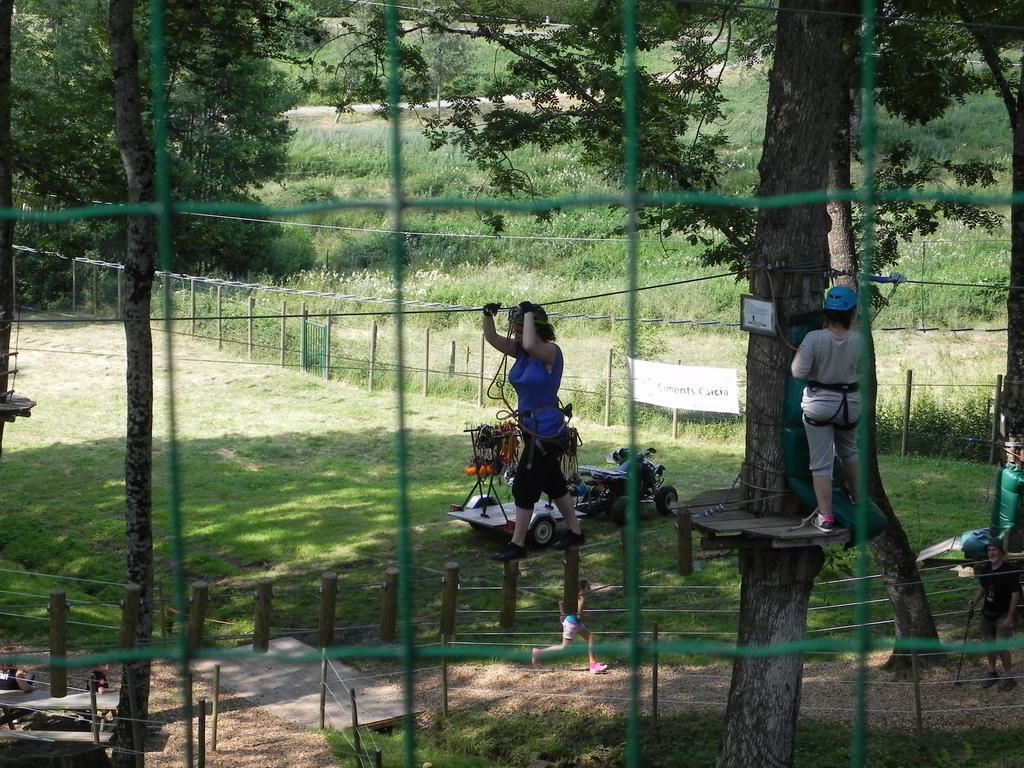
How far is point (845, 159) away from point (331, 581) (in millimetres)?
3906

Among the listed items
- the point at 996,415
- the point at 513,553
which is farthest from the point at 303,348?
the point at 513,553

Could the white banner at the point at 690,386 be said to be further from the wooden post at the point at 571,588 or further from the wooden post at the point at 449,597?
the wooden post at the point at 449,597

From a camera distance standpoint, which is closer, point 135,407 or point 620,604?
point 135,407

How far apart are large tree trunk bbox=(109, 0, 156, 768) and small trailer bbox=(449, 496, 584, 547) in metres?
4.42

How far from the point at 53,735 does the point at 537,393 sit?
3619mm

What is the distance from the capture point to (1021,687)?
7.73 metres

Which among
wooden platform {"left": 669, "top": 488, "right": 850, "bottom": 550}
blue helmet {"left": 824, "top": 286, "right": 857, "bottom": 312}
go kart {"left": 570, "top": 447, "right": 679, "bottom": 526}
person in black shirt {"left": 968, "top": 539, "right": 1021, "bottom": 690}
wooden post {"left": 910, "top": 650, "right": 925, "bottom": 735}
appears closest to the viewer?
blue helmet {"left": 824, "top": 286, "right": 857, "bottom": 312}

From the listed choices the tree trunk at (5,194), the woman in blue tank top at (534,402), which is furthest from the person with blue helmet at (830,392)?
the tree trunk at (5,194)

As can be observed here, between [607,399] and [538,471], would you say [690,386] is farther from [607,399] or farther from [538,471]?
[538,471]

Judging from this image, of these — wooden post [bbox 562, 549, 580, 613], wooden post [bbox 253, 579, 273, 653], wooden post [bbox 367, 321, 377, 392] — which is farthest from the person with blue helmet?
wooden post [bbox 367, 321, 377, 392]

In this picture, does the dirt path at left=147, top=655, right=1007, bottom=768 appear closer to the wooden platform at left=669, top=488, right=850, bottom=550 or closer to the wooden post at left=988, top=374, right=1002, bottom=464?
the wooden platform at left=669, top=488, right=850, bottom=550

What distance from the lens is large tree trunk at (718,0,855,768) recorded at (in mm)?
4699

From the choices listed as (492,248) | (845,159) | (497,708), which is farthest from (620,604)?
(492,248)

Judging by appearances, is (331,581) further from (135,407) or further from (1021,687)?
(1021,687)
